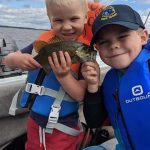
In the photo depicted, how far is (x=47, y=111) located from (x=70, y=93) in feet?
0.88

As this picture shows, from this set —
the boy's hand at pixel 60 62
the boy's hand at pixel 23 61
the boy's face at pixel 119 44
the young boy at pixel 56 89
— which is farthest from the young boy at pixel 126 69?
the boy's hand at pixel 23 61

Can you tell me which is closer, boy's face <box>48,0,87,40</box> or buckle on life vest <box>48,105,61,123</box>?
boy's face <box>48,0,87,40</box>

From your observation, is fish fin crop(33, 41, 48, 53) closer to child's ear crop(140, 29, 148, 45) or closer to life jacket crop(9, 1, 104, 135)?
life jacket crop(9, 1, 104, 135)

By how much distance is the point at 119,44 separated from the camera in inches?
87.0

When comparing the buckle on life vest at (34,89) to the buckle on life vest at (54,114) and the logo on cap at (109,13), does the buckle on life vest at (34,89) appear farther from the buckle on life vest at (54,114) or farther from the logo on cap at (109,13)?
the logo on cap at (109,13)

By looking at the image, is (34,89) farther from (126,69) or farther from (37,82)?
(126,69)

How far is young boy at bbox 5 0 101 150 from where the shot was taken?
2.48 m

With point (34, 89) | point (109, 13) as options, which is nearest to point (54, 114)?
point (34, 89)

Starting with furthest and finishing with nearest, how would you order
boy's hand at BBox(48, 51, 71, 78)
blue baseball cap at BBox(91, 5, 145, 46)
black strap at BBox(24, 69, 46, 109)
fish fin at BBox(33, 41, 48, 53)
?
1. black strap at BBox(24, 69, 46, 109)
2. fish fin at BBox(33, 41, 48, 53)
3. boy's hand at BBox(48, 51, 71, 78)
4. blue baseball cap at BBox(91, 5, 145, 46)

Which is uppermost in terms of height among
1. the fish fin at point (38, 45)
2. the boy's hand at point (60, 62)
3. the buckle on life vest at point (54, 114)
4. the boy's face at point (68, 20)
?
the boy's face at point (68, 20)

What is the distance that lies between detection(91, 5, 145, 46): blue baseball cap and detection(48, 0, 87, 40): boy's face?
28cm

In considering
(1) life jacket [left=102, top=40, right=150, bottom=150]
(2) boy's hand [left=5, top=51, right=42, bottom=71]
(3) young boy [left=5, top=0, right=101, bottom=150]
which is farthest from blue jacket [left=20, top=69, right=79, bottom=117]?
(1) life jacket [left=102, top=40, right=150, bottom=150]

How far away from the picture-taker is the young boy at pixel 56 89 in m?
2.48

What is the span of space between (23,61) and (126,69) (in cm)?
74
